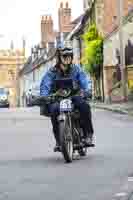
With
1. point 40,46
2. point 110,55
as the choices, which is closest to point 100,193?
point 110,55

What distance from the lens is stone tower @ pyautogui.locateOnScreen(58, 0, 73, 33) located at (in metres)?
94.9

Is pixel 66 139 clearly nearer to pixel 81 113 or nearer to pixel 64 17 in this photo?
pixel 81 113

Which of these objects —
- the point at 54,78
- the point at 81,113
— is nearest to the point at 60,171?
the point at 81,113

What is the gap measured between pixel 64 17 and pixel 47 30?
11141 millimetres

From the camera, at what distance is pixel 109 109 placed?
39.5 metres

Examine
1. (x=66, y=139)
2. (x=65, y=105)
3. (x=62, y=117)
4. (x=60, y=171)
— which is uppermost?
(x=65, y=105)

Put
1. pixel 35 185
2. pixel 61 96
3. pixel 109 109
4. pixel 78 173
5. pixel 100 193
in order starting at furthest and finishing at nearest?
pixel 109 109 → pixel 61 96 → pixel 78 173 → pixel 35 185 → pixel 100 193

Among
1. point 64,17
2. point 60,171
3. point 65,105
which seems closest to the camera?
point 60,171

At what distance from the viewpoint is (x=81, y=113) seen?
11.9 m

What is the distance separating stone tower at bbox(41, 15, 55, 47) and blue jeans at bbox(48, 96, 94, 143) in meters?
91.5

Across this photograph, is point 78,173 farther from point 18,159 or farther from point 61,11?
point 61,11

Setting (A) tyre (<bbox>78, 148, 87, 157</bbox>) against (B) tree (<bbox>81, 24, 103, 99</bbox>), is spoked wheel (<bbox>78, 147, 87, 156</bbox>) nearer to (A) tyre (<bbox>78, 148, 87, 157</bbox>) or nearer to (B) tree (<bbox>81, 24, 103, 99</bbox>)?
(A) tyre (<bbox>78, 148, 87, 157</bbox>)

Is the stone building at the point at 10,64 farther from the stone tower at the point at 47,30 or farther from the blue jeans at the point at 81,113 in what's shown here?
the blue jeans at the point at 81,113

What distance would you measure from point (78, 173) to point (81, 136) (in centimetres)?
196
